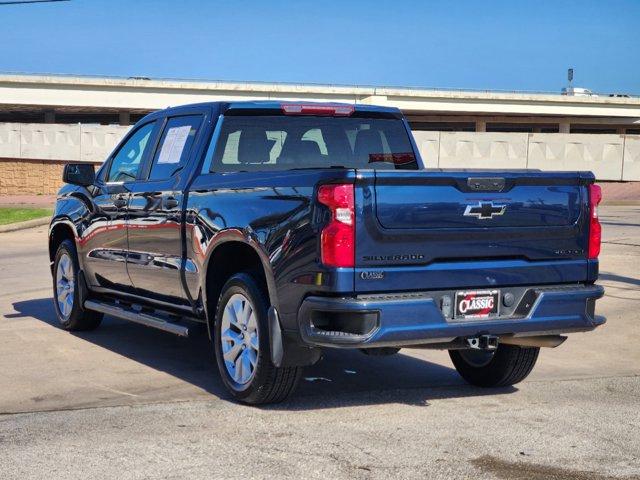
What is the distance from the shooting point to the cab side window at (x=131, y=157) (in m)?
8.62

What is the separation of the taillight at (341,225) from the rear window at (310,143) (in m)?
1.89

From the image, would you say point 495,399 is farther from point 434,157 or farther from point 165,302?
point 434,157

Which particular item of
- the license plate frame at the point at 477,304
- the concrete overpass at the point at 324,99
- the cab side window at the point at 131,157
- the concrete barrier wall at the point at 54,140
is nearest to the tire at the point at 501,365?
the license plate frame at the point at 477,304

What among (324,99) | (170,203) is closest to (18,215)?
(170,203)

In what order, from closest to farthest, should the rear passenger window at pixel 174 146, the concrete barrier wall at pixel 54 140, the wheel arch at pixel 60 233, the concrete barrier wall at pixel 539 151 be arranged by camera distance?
the rear passenger window at pixel 174 146, the wheel arch at pixel 60 233, the concrete barrier wall at pixel 539 151, the concrete barrier wall at pixel 54 140

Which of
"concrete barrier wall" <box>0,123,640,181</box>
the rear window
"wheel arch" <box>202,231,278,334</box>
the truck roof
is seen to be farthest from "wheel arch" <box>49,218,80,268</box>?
"concrete barrier wall" <box>0,123,640,181</box>

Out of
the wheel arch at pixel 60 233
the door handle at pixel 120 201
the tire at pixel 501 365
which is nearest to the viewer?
the tire at pixel 501 365

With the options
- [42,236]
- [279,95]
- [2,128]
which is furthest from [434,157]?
[279,95]

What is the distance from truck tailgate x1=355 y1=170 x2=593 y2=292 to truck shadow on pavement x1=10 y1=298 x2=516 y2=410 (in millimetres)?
1140

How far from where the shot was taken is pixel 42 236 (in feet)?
71.4

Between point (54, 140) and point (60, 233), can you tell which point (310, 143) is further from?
point (54, 140)

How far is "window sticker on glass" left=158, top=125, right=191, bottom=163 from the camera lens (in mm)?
7918

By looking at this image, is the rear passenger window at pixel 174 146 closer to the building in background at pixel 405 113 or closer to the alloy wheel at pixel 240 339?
the alloy wheel at pixel 240 339

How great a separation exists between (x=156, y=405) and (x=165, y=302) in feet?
4.71
